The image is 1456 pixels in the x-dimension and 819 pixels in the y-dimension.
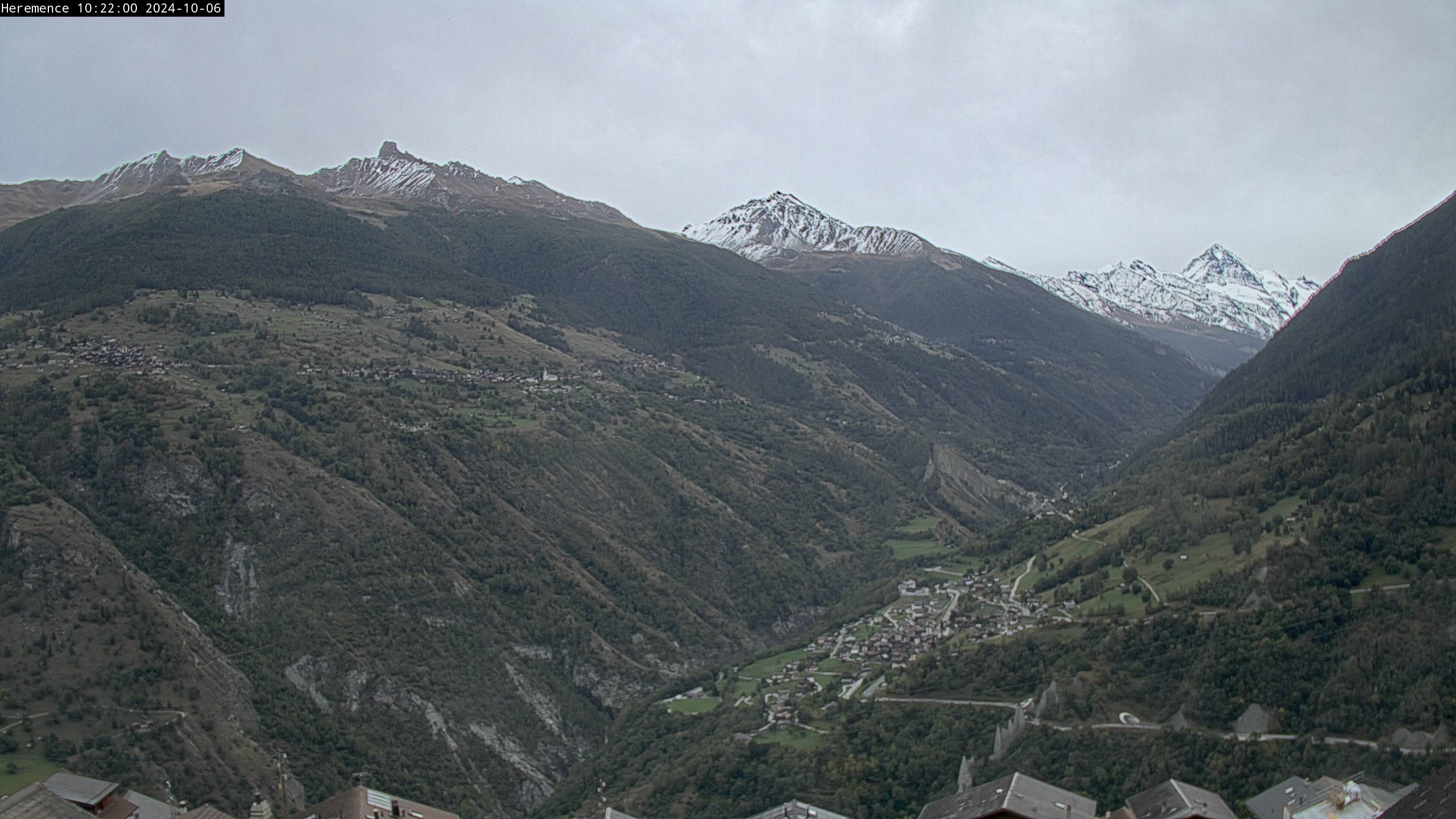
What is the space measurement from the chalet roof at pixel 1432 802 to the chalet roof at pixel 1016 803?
865 centimetres

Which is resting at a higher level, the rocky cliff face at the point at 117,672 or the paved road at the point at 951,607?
the paved road at the point at 951,607

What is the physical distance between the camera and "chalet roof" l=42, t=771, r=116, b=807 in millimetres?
38469

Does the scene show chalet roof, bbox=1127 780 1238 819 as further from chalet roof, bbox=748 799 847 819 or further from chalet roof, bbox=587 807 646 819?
chalet roof, bbox=587 807 646 819

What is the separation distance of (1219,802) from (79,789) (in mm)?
39527

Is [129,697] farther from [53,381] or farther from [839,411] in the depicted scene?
[839,411]

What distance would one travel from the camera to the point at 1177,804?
3747 centimetres

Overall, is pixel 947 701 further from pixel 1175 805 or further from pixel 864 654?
pixel 1175 805

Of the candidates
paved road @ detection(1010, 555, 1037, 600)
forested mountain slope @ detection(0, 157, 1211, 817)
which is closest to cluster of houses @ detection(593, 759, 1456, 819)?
paved road @ detection(1010, 555, 1037, 600)

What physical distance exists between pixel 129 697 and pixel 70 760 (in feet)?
17.1

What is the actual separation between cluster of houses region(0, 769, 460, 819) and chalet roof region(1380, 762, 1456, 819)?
31422 mm

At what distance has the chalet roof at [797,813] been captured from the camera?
4716 centimetres

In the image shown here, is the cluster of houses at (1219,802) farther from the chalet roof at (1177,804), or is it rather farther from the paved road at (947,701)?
the paved road at (947,701)

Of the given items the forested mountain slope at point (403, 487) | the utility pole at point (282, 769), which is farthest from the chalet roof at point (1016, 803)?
the forested mountain slope at point (403, 487)

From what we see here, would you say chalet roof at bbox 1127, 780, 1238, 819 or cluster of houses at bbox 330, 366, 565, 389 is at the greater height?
cluster of houses at bbox 330, 366, 565, 389
